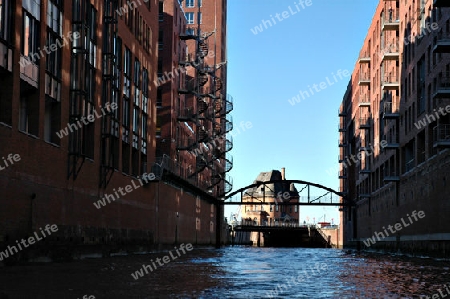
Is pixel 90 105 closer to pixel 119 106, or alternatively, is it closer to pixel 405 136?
pixel 119 106

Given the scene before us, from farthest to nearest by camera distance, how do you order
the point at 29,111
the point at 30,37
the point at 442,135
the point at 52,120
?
the point at 442,135 < the point at 52,120 < the point at 29,111 < the point at 30,37

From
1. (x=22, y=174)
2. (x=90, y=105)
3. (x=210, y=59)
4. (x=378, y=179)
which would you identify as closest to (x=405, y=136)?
(x=378, y=179)

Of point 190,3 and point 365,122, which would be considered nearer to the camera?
point 365,122

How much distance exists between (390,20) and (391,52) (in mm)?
3216

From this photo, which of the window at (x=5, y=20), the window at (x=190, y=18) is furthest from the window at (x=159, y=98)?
the window at (x=190, y=18)

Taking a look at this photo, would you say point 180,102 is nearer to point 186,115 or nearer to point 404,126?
point 186,115

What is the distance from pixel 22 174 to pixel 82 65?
9.64 metres

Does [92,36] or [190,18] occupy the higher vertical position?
[190,18]

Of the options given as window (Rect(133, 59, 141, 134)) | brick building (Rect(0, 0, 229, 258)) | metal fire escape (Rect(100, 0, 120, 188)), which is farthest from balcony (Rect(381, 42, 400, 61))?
metal fire escape (Rect(100, 0, 120, 188))

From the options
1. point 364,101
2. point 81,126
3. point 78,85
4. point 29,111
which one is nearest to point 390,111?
point 364,101

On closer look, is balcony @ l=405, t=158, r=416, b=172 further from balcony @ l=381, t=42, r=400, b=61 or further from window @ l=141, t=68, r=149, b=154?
window @ l=141, t=68, r=149, b=154

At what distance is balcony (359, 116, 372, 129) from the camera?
252 ft

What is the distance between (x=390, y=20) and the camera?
6184cm

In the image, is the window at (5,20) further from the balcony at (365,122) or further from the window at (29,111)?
the balcony at (365,122)
